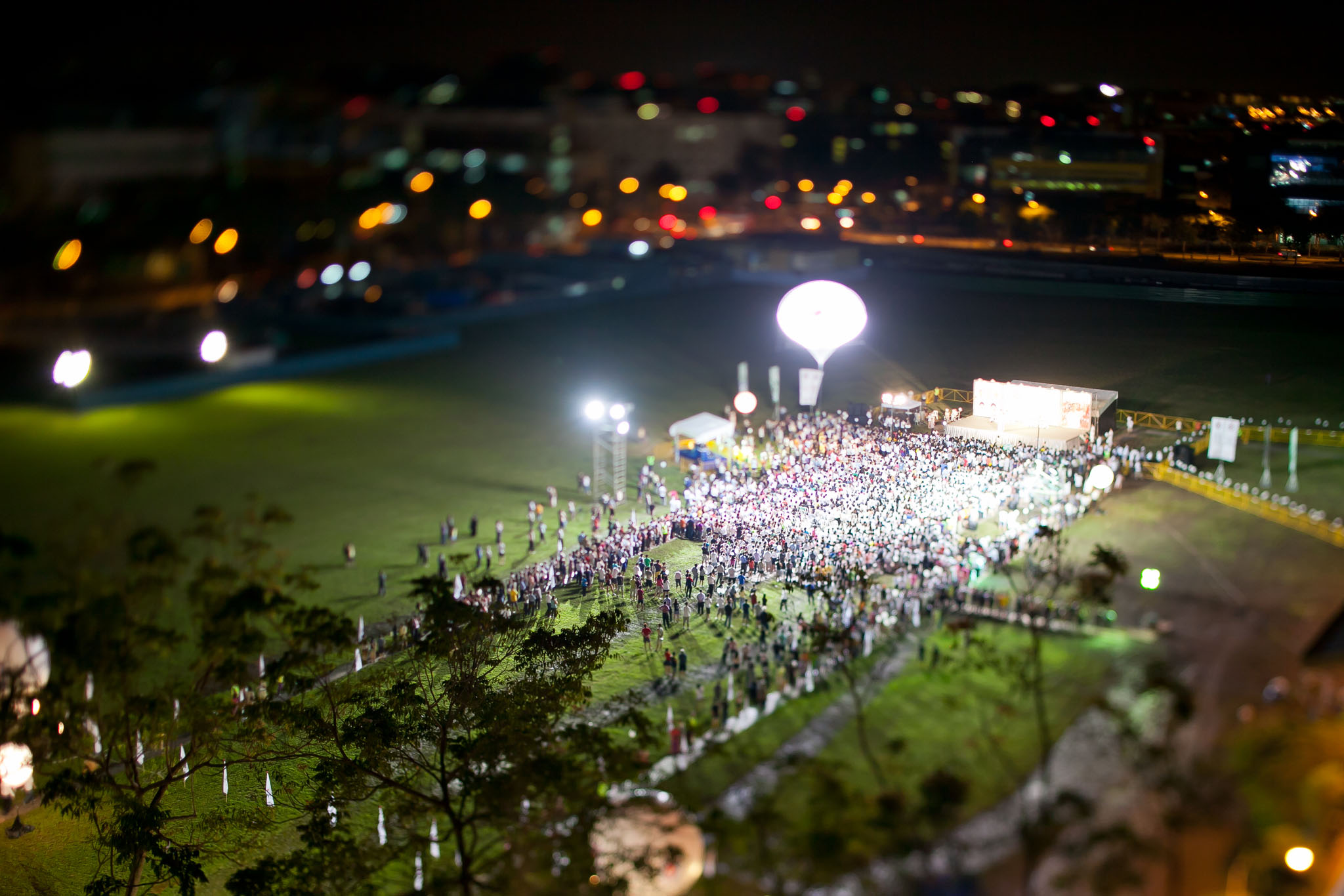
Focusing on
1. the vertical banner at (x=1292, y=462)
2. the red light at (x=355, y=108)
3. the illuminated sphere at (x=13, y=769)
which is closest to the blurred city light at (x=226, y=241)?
the red light at (x=355, y=108)

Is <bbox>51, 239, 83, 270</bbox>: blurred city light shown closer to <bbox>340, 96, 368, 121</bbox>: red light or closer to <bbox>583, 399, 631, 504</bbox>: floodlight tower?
<bbox>583, 399, 631, 504</bbox>: floodlight tower

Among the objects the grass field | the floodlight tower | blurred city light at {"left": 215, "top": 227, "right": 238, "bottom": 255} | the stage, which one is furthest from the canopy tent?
blurred city light at {"left": 215, "top": 227, "right": 238, "bottom": 255}

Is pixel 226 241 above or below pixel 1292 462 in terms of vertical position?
above

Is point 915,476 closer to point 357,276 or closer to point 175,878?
point 175,878

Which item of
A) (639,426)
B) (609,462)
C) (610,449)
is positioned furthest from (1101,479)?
(639,426)

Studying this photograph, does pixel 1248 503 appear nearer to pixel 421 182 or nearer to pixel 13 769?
pixel 13 769

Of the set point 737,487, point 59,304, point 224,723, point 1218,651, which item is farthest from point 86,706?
point 59,304

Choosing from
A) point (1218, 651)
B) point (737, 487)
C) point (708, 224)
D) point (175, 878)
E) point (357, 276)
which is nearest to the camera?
point (1218, 651)
